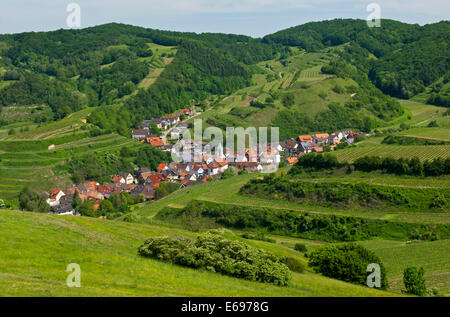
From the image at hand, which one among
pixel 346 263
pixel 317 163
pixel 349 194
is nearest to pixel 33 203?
pixel 317 163

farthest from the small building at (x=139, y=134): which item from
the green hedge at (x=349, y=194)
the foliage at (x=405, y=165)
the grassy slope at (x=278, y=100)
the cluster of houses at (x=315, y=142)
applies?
the foliage at (x=405, y=165)

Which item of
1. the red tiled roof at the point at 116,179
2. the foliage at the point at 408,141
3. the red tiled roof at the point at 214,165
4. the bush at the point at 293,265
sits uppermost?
the foliage at the point at 408,141

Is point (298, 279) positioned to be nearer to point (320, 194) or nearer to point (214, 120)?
point (320, 194)

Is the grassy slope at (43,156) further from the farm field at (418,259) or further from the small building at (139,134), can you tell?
the farm field at (418,259)

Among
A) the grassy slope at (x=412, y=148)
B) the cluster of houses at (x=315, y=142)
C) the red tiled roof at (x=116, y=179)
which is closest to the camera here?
the grassy slope at (x=412, y=148)

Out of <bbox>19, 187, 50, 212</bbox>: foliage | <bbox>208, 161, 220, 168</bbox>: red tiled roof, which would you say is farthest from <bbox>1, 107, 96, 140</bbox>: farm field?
<bbox>208, 161, 220, 168</bbox>: red tiled roof

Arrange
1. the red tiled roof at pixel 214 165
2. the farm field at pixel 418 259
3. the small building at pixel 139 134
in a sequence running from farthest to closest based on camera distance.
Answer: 1. the small building at pixel 139 134
2. the red tiled roof at pixel 214 165
3. the farm field at pixel 418 259
